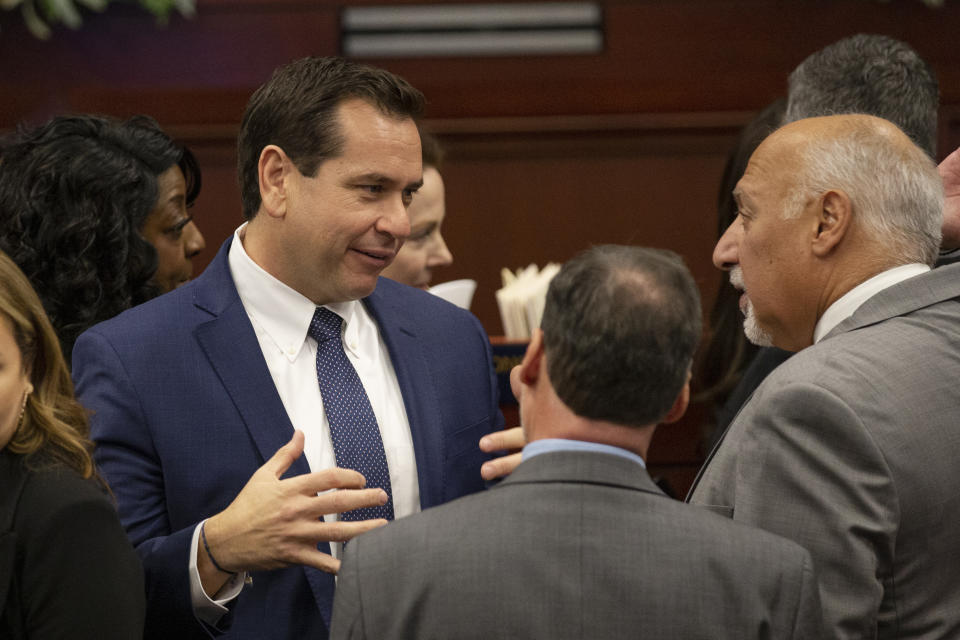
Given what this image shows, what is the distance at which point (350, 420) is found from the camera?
1.95 m

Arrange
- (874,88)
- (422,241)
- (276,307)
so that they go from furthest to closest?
(422,241) < (874,88) < (276,307)

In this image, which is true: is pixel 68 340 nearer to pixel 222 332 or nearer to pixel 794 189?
pixel 222 332

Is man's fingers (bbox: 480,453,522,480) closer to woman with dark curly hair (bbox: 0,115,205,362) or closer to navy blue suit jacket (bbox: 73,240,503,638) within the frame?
navy blue suit jacket (bbox: 73,240,503,638)

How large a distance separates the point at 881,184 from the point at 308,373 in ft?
3.34

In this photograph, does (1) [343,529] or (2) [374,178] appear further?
(2) [374,178]

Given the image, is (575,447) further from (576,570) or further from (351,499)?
(351,499)

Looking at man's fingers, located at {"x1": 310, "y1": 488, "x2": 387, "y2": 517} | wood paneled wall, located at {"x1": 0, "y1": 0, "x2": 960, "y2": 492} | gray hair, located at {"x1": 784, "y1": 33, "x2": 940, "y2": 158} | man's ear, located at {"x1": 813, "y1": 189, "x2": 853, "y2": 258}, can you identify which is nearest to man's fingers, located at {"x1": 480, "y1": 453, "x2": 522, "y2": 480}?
man's fingers, located at {"x1": 310, "y1": 488, "x2": 387, "y2": 517}

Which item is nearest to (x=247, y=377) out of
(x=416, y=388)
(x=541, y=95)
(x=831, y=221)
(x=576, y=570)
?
(x=416, y=388)

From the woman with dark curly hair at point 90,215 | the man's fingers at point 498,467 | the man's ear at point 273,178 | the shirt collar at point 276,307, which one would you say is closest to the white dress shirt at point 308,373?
the shirt collar at point 276,307

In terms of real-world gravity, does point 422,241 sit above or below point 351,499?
below

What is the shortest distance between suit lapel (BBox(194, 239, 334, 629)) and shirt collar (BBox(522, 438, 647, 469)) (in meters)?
0.66

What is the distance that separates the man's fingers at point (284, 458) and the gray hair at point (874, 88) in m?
1.53

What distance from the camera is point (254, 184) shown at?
6.80 ft

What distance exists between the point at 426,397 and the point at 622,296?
32.8 inches
